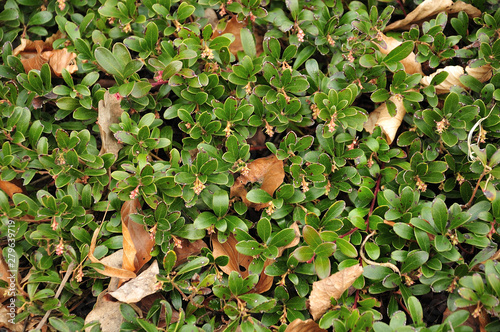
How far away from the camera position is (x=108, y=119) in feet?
7.84

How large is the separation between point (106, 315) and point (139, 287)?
27 cm

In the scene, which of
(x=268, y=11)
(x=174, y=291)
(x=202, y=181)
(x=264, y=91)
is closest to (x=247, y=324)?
(x=174, y=291)

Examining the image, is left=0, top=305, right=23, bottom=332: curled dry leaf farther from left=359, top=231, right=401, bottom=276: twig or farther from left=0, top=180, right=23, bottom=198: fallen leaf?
left=359, top=231, right=401, bottom=276: twig

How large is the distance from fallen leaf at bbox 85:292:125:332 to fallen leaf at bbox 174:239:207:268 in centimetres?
40

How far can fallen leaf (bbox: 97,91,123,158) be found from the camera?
2361mm

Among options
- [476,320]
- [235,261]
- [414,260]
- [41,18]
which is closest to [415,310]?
[414,260]

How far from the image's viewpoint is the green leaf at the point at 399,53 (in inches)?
92.4

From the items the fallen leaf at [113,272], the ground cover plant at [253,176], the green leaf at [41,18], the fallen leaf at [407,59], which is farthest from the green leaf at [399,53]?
the green leaf at [41,18]

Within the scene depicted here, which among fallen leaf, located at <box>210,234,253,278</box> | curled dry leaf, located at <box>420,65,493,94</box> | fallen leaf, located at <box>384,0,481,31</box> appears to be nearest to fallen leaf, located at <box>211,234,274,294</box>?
fallen leaf, located at <box>210,234,253,278</box>

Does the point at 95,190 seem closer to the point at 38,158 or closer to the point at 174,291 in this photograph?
the point at 38,158

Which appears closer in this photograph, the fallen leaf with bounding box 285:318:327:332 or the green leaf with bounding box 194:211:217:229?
the fallen leaf with bounding box 285:318:327:332

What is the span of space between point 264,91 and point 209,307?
1.28 m

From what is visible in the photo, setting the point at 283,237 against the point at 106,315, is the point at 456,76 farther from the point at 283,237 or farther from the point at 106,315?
the point at 106,315

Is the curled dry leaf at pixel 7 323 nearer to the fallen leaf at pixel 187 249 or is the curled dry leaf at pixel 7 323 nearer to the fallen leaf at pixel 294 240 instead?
the fallen leaf at pixel 187 249
